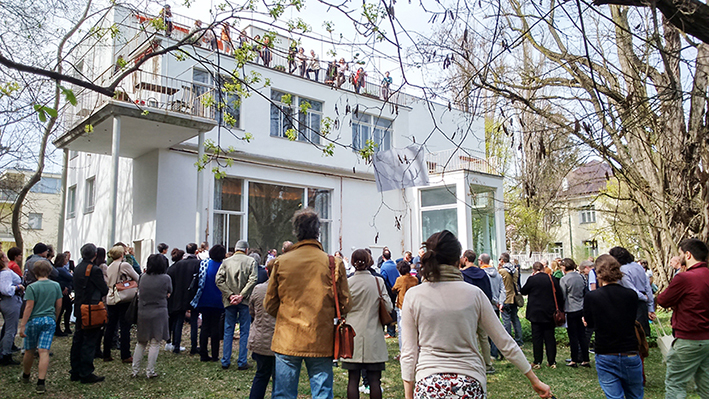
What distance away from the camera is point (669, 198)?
9.74 metres

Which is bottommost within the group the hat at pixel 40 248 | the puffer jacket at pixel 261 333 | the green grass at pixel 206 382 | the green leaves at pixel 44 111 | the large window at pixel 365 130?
the green grass at pixel 206 382

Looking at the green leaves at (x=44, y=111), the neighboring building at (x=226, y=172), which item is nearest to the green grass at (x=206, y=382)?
the green leaves at (x=44, y=111)

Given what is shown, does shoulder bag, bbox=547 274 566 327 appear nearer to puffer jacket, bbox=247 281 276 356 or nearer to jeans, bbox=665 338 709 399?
jeans, bbox=665 338 709 399

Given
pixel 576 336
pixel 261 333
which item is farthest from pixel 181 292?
pixel 576 336

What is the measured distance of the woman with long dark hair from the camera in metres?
2.81

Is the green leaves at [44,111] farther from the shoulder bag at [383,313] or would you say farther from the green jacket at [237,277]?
the green jacket at [237,277]

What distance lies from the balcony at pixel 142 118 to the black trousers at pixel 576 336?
30.1 feet

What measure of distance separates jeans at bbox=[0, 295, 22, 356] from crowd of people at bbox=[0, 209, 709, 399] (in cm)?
2

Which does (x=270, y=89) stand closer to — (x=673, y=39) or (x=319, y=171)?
(x=319, y=171)

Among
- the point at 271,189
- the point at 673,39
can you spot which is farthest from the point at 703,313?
the point at 271,189

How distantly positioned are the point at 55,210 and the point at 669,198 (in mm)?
46256

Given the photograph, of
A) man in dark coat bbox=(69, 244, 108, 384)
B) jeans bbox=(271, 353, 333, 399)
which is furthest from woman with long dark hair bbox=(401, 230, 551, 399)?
man in dark coat bbox=(69, 244, 108, 384)

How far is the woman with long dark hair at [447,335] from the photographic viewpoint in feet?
9.23

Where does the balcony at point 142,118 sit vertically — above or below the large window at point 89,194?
above
